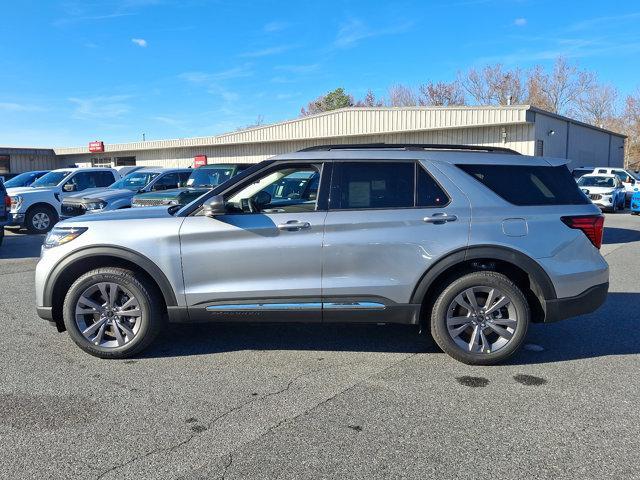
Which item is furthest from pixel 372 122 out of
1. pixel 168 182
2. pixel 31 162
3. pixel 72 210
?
pixel 31 162

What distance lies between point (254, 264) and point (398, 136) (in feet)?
79.4

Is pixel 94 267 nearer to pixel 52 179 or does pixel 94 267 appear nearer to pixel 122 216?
pixel 122 216

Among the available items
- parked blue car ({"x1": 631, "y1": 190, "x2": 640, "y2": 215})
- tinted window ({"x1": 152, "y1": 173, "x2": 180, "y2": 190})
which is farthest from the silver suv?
parked blue car ({"x1": 631, "y1": 190, "x2": 640, "y2": 215})

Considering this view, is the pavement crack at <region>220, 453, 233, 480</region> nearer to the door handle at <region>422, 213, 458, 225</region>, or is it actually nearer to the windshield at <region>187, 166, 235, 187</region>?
the door handle at <region>422, 213, 458, 225</region>

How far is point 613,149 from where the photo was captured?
39.0 metres

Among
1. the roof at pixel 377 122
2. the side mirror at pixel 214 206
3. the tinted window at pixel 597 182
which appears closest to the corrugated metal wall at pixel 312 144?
the roof at pixel 377 122

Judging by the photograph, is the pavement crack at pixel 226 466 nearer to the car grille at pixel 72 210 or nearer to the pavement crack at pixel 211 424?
the pavement crack at pixel 211 424

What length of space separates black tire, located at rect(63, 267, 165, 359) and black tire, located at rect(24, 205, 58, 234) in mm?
11410

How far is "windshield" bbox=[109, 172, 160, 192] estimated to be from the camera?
15.5 meters

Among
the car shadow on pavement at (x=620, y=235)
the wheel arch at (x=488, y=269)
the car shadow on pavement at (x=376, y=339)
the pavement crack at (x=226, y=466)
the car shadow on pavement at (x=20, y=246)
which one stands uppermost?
the wheel arch at (x=488, y=269)

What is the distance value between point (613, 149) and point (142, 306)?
41949 mm

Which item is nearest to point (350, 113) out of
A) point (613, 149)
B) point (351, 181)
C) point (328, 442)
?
point (613, 149)

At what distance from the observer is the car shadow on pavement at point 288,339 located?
16.5 ft

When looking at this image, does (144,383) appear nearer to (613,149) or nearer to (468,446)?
(468,446)
